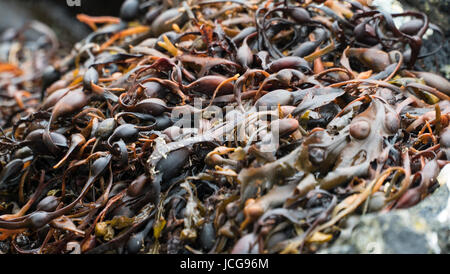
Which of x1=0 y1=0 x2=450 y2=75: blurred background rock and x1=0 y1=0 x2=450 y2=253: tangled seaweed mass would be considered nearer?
x1=0 y1=0 x2=450 y2=253: tangled seaweed mass

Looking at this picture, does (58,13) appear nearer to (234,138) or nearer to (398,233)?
(234,138)

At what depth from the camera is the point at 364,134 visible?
90 cm

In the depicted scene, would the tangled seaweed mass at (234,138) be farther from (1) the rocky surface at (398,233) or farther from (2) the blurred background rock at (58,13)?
(2) the blurred background rock at (58,13)

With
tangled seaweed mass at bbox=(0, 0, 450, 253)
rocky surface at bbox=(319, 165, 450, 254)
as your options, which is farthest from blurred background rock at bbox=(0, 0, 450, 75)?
rocky surface at bbox=(319, 165, 450, 254)

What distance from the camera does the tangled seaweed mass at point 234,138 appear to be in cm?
84

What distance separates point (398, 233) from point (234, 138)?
401mm

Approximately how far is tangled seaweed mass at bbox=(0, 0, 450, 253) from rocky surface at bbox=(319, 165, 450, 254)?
Result: 3 cm

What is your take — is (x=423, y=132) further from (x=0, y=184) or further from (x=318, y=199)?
(x=0, y=184)

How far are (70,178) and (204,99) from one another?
42cm

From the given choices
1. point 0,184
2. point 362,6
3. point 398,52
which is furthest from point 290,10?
point 0,184

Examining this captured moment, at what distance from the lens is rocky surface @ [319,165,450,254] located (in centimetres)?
76

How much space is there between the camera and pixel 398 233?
757 millimetres

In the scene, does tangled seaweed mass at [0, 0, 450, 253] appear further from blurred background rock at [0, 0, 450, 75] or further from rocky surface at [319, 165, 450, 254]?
blurred background rock at [0, 0, 450, 75]

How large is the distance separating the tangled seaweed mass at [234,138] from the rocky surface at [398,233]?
0.03 m
